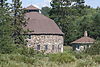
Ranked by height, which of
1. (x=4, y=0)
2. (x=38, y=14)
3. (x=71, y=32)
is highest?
(x=4, y=0)

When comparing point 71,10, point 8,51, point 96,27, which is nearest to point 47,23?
point 96,27

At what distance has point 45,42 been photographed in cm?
6844

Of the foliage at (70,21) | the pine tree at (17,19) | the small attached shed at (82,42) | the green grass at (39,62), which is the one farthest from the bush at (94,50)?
the foliage at (70,21)

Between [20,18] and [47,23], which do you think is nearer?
[20,18]

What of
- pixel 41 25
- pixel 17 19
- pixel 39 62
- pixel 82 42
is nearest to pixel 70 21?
pixel 82 42

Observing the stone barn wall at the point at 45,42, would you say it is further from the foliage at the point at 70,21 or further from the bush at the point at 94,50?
the bush at the point at 94,50

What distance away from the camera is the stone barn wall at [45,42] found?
6769 cm

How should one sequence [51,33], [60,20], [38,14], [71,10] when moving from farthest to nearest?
[71,10] < [60,20] < [38,14] < [51,33]

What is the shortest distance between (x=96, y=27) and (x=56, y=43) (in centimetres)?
1337

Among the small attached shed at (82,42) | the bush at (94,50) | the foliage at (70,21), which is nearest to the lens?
the bush at (94,50)

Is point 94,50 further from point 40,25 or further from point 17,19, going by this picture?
point 40,25

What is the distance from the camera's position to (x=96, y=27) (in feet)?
260

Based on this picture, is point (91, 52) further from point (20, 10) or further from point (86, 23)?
point (86, 23)

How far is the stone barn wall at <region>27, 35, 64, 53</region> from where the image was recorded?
222ft
